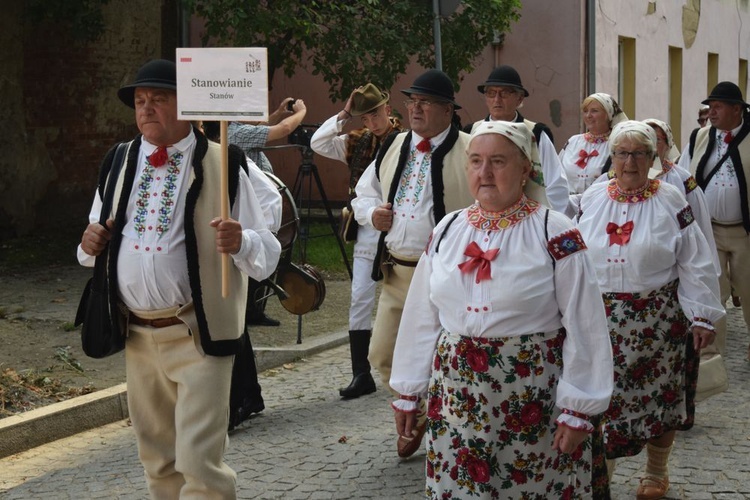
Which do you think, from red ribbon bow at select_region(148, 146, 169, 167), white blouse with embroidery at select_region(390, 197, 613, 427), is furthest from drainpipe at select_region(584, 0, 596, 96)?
white blouse with embroidery at select_region(390, 197, 613, 427)

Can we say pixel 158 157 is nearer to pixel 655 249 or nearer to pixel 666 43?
pixel 655 249

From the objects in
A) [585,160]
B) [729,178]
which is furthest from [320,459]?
[729,178]

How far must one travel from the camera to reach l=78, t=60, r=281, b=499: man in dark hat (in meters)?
4.90

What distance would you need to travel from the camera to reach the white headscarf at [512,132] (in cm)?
433

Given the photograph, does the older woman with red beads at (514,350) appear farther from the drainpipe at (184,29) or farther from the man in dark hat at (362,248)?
the drainpipe at (184,29)

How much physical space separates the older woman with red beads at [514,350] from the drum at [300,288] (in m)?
4.05

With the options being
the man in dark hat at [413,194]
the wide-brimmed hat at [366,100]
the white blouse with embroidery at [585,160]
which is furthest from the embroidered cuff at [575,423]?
the white blouse with embroidery at [585,160]

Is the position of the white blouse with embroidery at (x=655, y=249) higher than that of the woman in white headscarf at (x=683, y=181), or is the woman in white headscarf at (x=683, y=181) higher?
the woman in white headscarf at (x=683, y=181)

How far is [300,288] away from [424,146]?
1.92 meters

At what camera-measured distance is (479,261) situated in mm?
4238

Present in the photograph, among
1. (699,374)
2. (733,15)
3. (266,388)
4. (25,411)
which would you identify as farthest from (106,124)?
(733,15)

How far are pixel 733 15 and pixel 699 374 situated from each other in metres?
25.6

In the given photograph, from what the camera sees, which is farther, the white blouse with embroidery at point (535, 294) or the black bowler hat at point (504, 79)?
the black bowler hat at point (504, 79)

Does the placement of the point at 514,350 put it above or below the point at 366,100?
below
